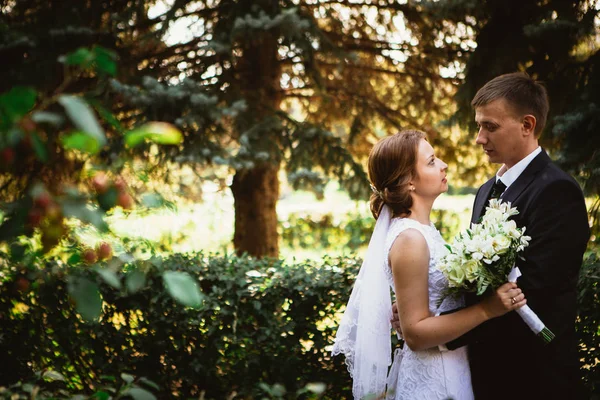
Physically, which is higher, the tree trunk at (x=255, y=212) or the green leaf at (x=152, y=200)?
the tree trunk at (x=255, y=212)

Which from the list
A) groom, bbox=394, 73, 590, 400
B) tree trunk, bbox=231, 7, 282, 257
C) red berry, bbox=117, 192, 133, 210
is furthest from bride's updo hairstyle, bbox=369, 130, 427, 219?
tree trunk, bbox=231, 7, 282, 257

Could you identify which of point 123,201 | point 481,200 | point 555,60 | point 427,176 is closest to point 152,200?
point 123,201

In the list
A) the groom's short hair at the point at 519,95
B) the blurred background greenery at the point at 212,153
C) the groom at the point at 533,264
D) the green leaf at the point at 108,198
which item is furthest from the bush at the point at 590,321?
the green leaf at the point at 108,198

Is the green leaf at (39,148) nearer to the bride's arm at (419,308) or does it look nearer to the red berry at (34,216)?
the red berry at (34,216)

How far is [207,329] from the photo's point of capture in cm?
413

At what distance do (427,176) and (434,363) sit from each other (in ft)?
3.04

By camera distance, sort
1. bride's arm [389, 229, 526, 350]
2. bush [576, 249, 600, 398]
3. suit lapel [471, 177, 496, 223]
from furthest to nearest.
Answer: bush [576, 249, 600, 398] < suit lapel [471, 177, 496, 223] < bride's arm [389, 229, 526, 350]

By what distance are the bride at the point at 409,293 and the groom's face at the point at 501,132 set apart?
0.31 m

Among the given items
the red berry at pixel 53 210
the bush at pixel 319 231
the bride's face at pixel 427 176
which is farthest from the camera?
the bush at pixel 319 231

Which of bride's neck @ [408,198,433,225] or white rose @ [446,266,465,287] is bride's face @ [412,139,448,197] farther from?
white rose @ [446,266,465,287]

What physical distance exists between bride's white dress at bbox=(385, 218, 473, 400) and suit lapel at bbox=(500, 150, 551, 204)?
43 centimetres

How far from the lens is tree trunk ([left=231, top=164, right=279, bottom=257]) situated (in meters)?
7.91

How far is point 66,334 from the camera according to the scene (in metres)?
4.40

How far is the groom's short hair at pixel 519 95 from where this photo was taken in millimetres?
2846
